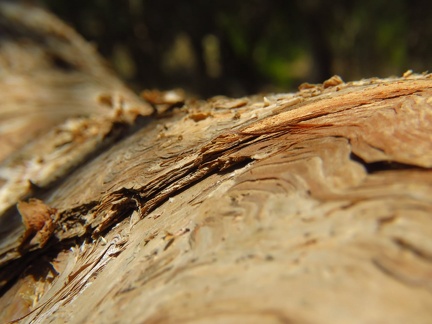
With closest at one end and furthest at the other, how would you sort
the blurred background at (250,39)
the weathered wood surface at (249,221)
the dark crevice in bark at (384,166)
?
the weathered wood surface at (249,221) < the dark crevice in bark at (384,166) < the blurred background at (250,39)

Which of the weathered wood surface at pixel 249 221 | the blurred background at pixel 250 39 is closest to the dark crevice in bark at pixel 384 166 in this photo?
the weathered wood surface at pixel 249 221

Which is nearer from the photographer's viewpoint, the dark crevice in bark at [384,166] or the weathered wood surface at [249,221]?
the weathered wood surface at [249,221]

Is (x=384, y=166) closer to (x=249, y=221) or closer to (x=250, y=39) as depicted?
(x=249, y=221)

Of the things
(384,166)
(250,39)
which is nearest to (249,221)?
(384,166)

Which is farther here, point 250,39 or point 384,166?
point 250,39

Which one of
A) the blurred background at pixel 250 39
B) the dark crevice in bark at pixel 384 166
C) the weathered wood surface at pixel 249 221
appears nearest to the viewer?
the weathered wood surface at pixel 249 221

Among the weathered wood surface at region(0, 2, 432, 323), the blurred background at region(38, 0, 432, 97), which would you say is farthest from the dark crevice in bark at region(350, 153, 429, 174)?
the blurred background at region(38, 0, 432, 97)

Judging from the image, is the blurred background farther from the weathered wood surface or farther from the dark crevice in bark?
the dark crevice in bark

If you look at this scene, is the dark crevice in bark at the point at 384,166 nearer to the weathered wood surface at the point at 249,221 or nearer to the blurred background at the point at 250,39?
the weathered wood surface at the point at 249,221
